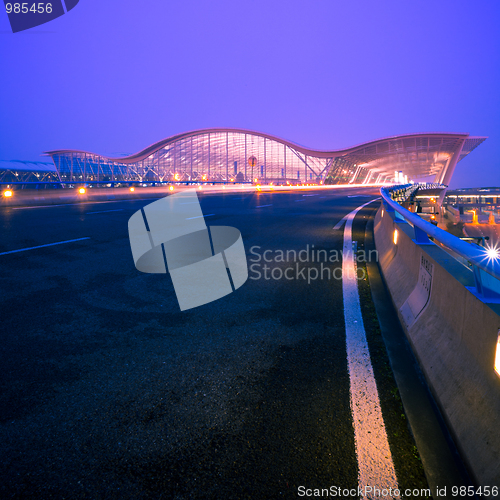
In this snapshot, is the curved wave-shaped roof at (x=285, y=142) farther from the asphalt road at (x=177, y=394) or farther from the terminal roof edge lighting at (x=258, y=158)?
the asphalt road at (x=177, y=394)

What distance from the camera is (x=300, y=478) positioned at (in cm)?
186

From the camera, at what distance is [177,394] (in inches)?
102

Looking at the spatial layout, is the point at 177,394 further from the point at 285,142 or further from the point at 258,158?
the point at 258,158

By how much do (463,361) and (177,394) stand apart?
6.61 ft

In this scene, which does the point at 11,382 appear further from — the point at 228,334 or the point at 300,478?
the point at 300,478

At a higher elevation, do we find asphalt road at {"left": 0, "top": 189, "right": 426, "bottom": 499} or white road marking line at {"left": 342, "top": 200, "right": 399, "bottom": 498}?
asphalt road at {"left": 0, "top": 189, "right": 426, "bottom": 499}

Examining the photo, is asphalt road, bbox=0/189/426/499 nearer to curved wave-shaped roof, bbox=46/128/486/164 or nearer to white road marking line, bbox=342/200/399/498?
white road marking line, bbox=342/200/399/498

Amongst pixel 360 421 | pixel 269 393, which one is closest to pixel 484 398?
pixel 360 421

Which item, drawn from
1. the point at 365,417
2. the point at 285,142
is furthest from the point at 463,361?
the point at 285,142

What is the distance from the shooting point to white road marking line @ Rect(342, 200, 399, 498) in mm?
1890

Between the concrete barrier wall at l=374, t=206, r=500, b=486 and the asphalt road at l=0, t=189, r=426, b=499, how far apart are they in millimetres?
296

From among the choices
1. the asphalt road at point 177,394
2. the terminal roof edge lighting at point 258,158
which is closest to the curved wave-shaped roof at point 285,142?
the terminal roof edge lighting at point 258,158

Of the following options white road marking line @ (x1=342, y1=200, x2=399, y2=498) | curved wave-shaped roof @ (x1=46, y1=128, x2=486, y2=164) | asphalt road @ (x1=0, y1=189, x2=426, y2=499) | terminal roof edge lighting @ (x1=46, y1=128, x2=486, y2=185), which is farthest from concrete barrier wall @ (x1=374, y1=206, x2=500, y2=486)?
terminal roof edge lighting @ (x1=46, y1=128, x2=486, y2=185)

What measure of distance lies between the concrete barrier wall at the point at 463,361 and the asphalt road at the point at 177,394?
296 millimetres
